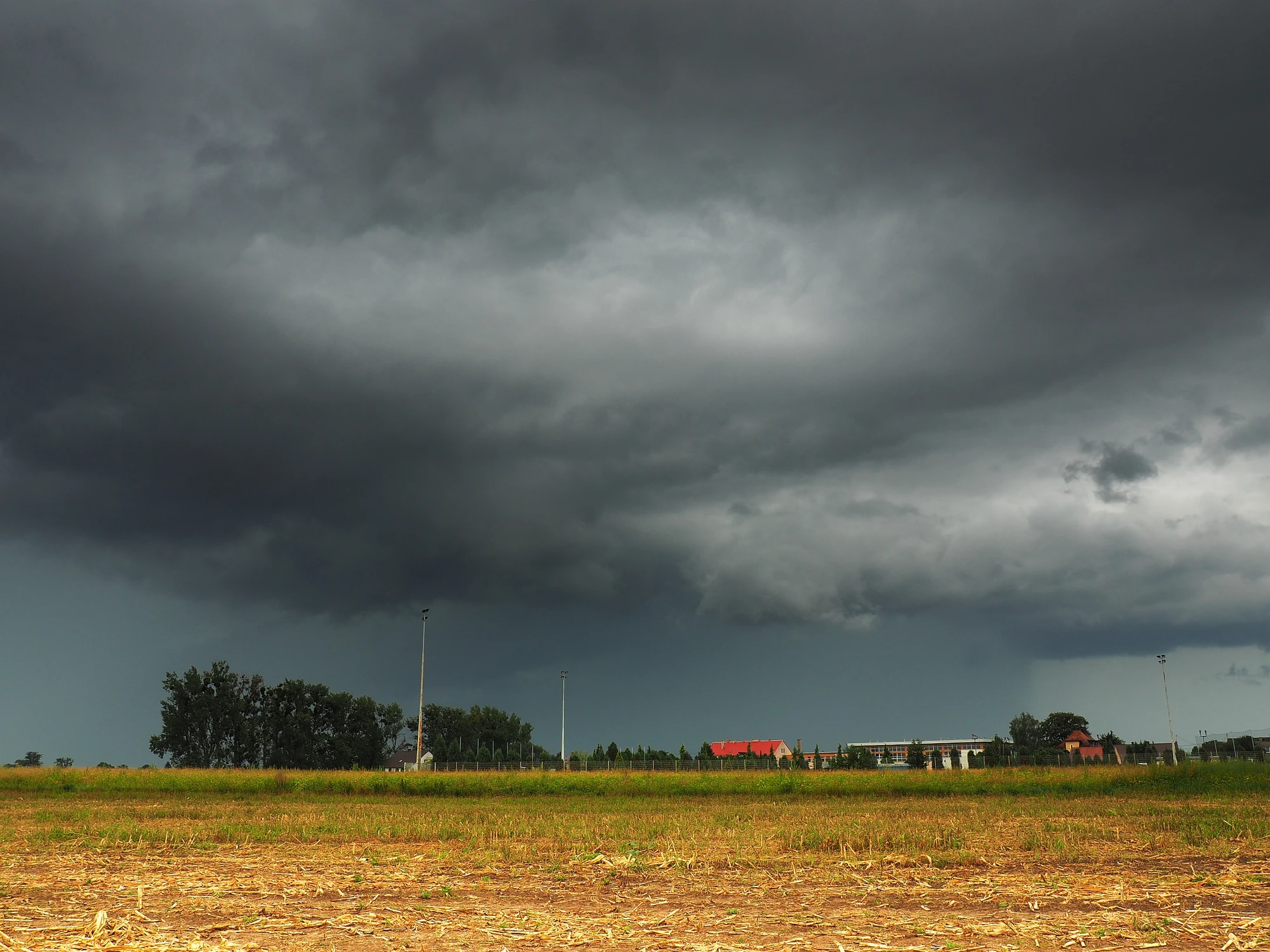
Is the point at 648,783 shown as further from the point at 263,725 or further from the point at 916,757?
the point at 263,725

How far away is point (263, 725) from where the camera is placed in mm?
134375

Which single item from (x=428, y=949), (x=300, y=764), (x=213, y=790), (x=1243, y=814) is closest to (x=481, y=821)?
(x=428, y=949)

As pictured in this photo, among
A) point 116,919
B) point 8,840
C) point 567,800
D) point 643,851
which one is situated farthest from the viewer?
point 567,800

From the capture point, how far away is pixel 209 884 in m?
17.4

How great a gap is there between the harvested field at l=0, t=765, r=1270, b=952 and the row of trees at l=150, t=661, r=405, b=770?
337ft

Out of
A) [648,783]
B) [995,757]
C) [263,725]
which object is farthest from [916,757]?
[263,725]

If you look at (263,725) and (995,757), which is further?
(263,725)

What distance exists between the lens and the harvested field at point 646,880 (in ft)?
40.9

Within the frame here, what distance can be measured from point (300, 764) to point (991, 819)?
124 metres

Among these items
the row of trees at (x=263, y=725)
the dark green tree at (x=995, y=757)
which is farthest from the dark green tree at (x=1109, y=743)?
the row of trees at (x=263, y=725)

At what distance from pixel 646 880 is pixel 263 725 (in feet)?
436

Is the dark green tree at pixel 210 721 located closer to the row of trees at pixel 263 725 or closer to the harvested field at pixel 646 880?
the row of trees at pixel 263 725

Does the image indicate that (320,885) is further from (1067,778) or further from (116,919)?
(1067,778)

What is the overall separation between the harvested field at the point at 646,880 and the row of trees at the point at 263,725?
10287cm
